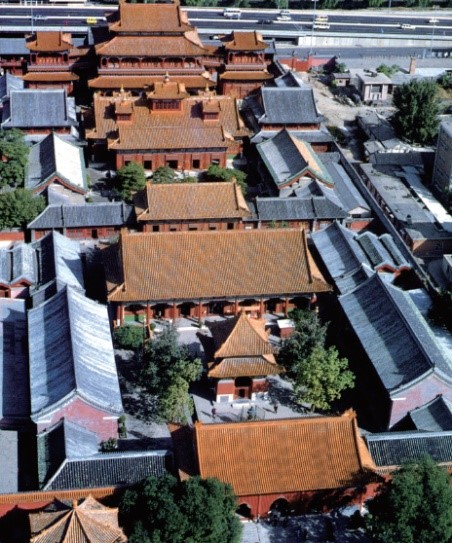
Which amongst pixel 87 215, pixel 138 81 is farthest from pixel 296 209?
pixel 138 81

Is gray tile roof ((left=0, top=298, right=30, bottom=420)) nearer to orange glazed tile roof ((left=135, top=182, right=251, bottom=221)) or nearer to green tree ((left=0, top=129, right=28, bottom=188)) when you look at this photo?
orange glazed tile roof ((left=135, top=182, right=251, bottom=221))

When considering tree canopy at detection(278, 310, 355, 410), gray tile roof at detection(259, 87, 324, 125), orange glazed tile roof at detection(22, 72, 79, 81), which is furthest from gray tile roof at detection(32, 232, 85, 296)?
orange glazed tile roof at detection(22, 72, 79, 81)

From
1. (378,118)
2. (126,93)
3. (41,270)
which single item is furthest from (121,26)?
(41,270)

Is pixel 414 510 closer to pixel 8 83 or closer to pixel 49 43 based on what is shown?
pixel 8 83

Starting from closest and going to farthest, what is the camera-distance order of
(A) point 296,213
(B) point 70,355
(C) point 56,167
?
(B) point 70,355
(A) point 296,213
(C) point 56,167

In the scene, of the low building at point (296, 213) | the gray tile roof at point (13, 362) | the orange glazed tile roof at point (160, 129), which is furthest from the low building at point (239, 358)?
the orange glazed tile roof at point (160, 129)
